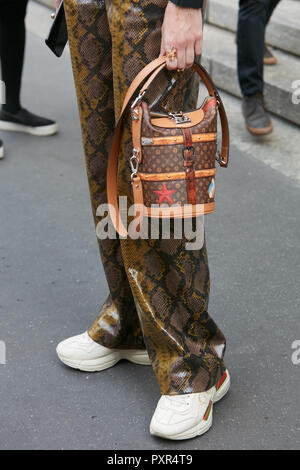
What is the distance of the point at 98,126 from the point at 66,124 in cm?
245

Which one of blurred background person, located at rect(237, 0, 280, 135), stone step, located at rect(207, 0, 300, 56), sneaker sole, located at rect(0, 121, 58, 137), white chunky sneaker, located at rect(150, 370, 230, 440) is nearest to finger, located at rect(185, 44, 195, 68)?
white chunky sneaker, located at rect(150, 370, 230, 440)

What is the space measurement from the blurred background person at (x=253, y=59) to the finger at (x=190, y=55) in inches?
84.4

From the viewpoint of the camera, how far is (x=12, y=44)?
3852mm

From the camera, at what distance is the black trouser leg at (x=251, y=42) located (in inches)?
142

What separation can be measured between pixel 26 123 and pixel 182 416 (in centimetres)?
266

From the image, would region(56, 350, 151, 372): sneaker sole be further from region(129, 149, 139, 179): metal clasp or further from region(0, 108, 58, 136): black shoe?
region(0, 108, 58, 136): black shoe

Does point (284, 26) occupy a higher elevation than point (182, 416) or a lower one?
higher

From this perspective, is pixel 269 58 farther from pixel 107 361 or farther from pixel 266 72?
pixel 107 361

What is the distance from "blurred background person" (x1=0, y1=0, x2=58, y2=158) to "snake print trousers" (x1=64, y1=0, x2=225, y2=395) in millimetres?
2036

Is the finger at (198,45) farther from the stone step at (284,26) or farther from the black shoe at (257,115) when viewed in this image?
the stone step at (284,26)

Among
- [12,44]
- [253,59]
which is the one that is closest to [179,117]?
[253,59]
